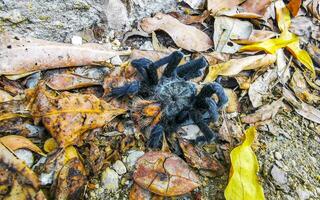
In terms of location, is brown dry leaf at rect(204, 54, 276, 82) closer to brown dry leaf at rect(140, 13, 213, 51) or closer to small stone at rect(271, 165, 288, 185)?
brown dry leaf at rect(140, 13, 213, 51)

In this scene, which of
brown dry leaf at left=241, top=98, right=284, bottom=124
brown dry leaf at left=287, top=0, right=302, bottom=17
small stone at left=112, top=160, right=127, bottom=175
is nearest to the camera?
small stone at left=112, top=160, right=127, bottom=175

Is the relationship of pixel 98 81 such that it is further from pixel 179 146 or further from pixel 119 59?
pixel 179 146

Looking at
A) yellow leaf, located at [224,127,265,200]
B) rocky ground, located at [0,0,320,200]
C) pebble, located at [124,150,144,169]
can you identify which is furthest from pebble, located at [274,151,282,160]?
pebble, located at [124,150,144,169]

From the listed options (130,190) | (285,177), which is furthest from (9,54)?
(285,177)

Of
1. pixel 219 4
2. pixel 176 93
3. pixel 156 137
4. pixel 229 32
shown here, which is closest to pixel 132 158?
pixel 156 137

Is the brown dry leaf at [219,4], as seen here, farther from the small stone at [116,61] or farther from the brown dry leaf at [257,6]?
the small stone at [116,61]

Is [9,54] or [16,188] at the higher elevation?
[9,54]

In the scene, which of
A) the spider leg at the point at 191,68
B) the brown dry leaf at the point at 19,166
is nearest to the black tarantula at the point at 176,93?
the spider leg at the point at 191,68
